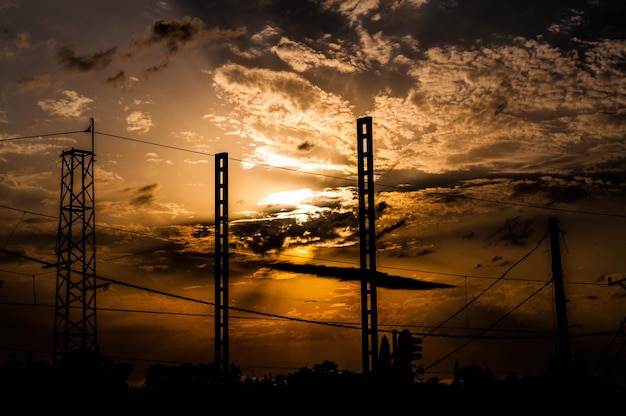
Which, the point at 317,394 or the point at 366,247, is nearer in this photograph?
the point at 366,247

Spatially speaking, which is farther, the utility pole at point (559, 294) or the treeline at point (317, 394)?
the treeline at point (317, 394)

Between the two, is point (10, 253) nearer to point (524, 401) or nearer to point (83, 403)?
point (83, 403)

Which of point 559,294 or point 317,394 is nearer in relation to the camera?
point 559,294

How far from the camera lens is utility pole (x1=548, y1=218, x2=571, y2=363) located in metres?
25.9

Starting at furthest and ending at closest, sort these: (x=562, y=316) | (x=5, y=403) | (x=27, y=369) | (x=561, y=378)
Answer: (x=27, y=369) → (x=5, y=403) → (x=561, y=378) → (x=562, y=316)

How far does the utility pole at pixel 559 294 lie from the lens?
2591 cm

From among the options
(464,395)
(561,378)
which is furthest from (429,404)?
(561,378)

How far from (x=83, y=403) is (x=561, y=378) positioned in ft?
96.3

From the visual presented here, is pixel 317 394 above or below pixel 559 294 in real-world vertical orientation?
below

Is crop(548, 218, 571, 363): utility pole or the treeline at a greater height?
crop(548, 218, 571, 363): utility pole

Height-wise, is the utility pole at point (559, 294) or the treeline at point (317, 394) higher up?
the utility pole at point (559, 294)

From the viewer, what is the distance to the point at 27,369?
64062mm

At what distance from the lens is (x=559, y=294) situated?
2608 cm

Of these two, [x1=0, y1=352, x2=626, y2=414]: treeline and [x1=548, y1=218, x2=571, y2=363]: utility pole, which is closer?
[x1=548, y1=218, x2=571, y2=363]: utility pole
